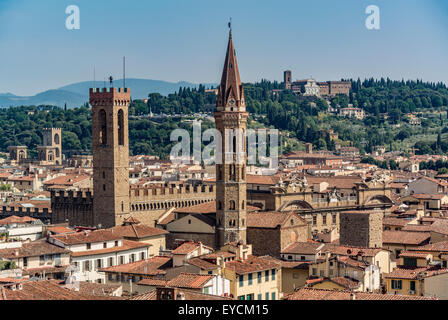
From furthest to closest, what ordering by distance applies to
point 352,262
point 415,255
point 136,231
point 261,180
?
point 261,180 < point 136,231 < point 415,255 < point 352,262

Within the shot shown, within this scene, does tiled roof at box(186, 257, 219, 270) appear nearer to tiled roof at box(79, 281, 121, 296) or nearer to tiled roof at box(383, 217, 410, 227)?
tiled roof at box(79, 281, 121, 296)

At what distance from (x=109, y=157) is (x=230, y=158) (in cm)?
688

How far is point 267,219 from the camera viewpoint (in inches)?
1287

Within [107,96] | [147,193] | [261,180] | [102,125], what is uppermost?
[107,96]

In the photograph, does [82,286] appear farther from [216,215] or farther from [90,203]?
[90,203]

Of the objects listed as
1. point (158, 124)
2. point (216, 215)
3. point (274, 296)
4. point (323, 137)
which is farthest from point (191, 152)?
point (274, 296)

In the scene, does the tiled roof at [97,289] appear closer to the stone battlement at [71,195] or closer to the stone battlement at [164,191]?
the stone battlement at [164,191]

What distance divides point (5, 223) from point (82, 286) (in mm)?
16867

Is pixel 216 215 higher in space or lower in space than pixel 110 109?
lower

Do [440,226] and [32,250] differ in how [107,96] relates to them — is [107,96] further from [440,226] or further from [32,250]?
[32,250]

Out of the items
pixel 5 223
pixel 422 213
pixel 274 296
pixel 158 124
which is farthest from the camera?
pixel 158 124

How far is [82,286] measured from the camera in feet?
66.1

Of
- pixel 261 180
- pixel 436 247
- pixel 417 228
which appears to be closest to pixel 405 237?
pixel 417 228

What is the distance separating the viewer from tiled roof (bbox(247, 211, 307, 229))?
1261 inches
